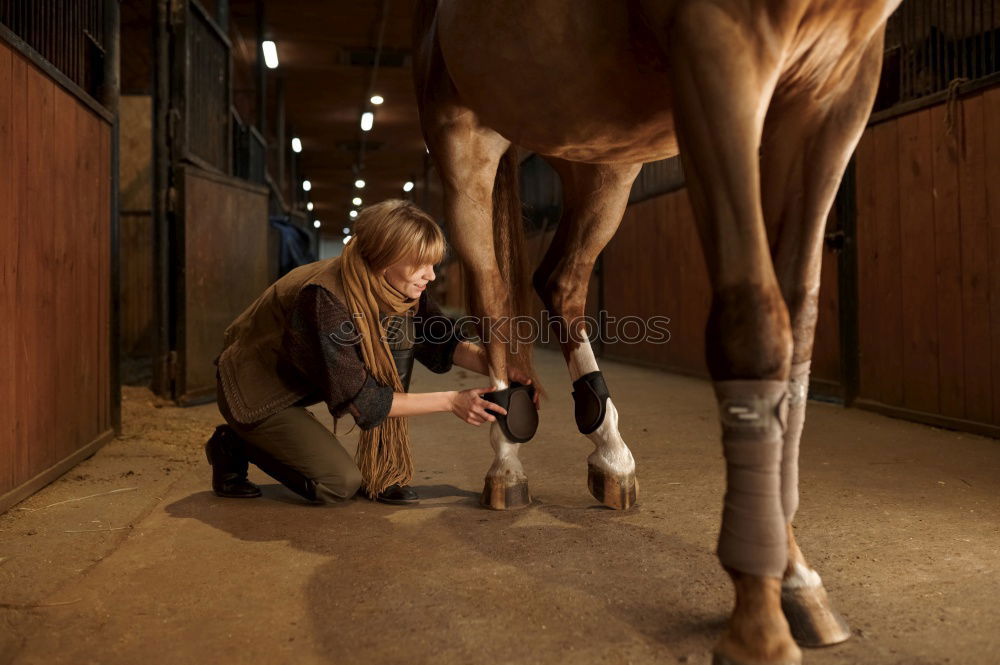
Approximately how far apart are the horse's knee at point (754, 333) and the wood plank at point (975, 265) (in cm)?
247

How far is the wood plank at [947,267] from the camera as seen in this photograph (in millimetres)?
2910

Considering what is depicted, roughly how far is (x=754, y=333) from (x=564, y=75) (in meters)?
0.60

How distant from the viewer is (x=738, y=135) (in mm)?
852

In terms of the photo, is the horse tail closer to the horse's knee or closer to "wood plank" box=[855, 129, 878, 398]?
the horse's knee

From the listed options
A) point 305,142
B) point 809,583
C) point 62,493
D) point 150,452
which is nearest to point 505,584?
point 809,583

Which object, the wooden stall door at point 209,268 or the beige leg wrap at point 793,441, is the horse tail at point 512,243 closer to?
the beige leg wrap at point 793,441

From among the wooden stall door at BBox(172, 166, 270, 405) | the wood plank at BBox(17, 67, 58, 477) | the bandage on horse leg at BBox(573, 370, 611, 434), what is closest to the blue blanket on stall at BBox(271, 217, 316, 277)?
the wooden stall door at BBox(172, 166, 270, 405)

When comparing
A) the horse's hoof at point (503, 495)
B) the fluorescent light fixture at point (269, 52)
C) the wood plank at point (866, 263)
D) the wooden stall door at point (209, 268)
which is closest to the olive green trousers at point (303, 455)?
the horse's hoof at point (503, 495)

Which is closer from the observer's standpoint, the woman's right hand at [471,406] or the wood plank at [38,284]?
the woman's right hand at [471,406]

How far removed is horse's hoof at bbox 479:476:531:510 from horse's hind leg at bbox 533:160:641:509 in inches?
6.8

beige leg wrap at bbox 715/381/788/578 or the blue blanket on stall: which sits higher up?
the blue blanket on stall

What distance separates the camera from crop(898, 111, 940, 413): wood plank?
3.06 meters

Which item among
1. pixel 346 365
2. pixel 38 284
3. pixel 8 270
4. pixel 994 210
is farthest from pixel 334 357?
pixel 994 210

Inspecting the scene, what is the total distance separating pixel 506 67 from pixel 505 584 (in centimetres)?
90
